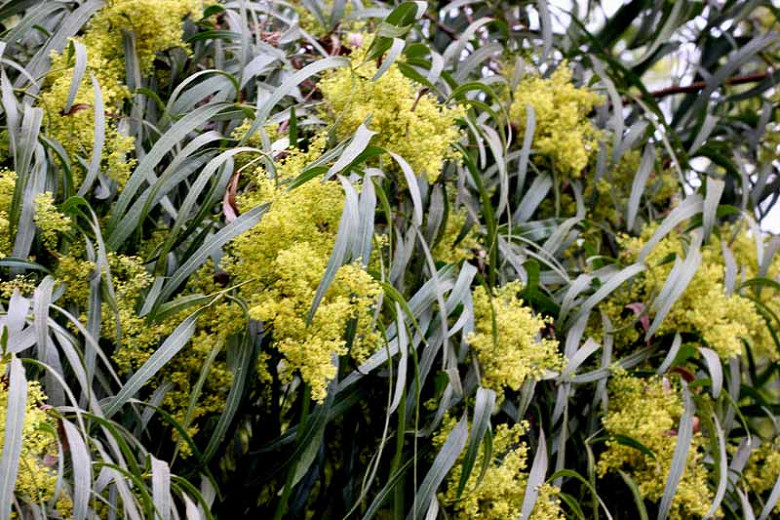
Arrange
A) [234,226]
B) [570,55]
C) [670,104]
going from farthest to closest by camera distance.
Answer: [670,104] < [570,55] < [234,226]

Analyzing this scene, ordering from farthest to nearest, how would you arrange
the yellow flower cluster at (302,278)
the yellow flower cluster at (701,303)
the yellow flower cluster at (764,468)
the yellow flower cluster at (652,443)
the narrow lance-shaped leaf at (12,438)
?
the yellow flower cluster at (764,468), the yellow flower cluster at (701,303), the yellow flower cluster at (652,443), the yellow flower cluster at (302,278), the narrow lance-shaped leaf at (12,438)

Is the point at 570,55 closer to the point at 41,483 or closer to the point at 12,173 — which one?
the point at 12,173

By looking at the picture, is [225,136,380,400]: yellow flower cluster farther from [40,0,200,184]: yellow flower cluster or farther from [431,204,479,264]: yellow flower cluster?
[431,204,479,264]: yellow flower cluster

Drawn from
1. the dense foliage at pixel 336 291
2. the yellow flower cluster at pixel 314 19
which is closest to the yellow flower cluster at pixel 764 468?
the dense foliage at pixel 336 291

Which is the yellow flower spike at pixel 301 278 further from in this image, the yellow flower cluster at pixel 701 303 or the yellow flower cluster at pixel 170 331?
the yellow flower cluster at pixel 701 303

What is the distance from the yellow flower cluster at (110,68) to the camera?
1384 mm

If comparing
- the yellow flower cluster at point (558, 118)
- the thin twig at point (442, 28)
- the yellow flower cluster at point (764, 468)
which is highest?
the thin twig at point (442, 28)

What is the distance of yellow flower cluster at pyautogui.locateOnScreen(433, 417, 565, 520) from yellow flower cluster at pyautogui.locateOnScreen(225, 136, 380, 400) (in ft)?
0.85

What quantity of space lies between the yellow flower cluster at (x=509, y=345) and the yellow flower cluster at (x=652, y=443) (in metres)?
0.21

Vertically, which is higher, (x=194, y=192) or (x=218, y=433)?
(x=194, y=192)

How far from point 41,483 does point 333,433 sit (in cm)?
58

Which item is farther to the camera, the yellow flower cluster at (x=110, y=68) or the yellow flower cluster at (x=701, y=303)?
the yellow flower cluster at (x=701, y=303)

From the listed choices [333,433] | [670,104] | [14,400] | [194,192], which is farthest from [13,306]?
[670,104]

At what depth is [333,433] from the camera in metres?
1.58
